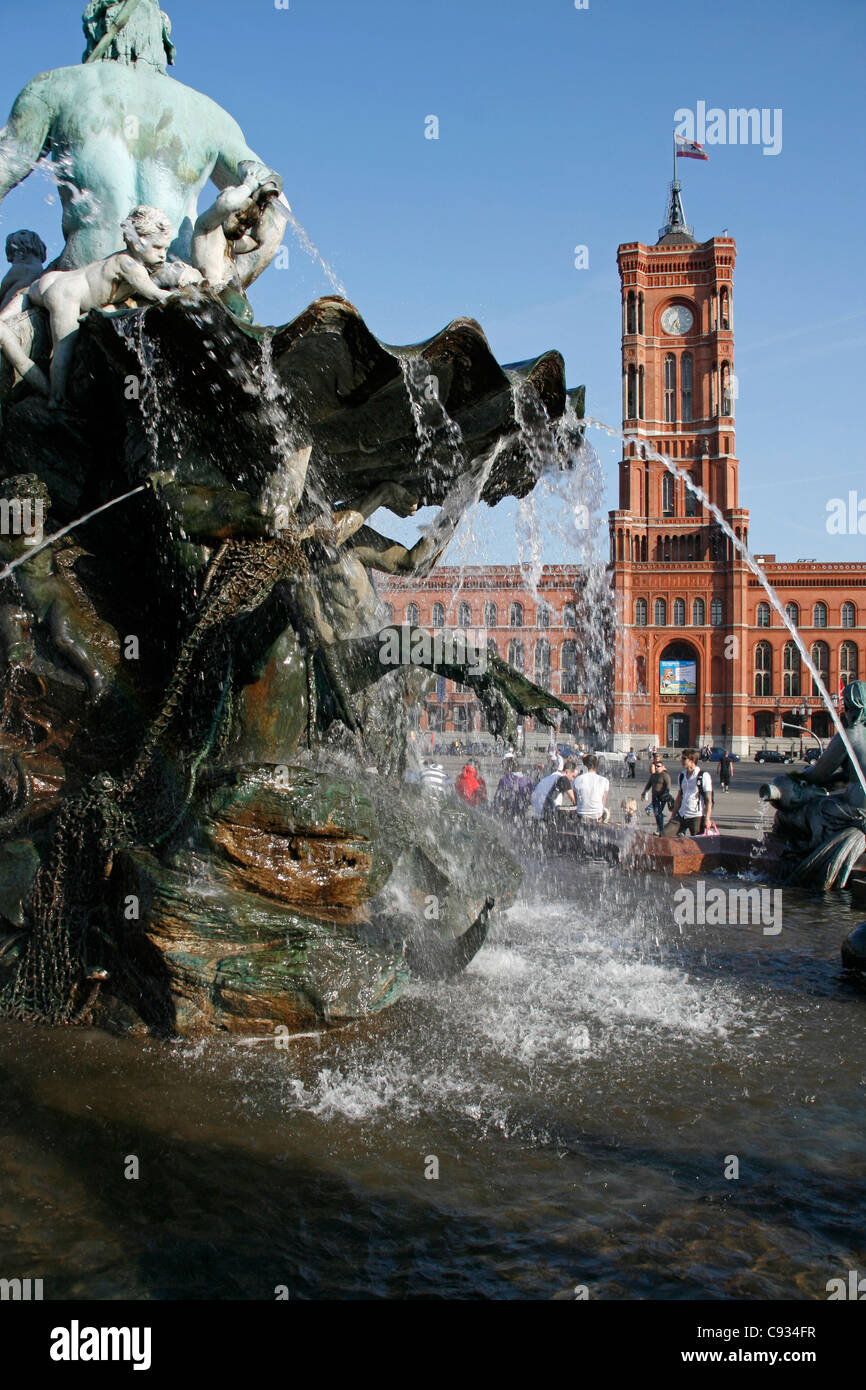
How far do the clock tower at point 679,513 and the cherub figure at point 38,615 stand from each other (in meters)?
62.8

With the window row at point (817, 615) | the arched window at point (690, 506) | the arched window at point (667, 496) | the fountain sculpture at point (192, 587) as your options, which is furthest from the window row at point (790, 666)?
the fountain sculpture at point (192, 587)

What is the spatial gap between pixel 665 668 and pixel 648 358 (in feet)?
81.3

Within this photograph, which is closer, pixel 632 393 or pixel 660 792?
pixel 660 792

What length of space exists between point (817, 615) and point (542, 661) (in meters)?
22.3

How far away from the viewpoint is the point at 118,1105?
346 centimetres

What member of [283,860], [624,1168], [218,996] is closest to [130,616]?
[283,860]

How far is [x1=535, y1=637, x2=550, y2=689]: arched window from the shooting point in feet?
208

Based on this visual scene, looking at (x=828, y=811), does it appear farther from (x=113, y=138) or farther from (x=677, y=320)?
(x=677, y=320)

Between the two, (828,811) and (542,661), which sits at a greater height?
(542,661)

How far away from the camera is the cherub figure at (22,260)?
18.7ft

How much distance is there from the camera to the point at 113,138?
5.66 m

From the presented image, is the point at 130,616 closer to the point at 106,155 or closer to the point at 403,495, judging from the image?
the point at 403,495

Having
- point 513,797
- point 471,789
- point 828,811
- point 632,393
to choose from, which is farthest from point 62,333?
point 632,393

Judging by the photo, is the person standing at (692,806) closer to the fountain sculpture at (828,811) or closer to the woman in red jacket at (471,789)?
the fountain sculpture at (828,811)
